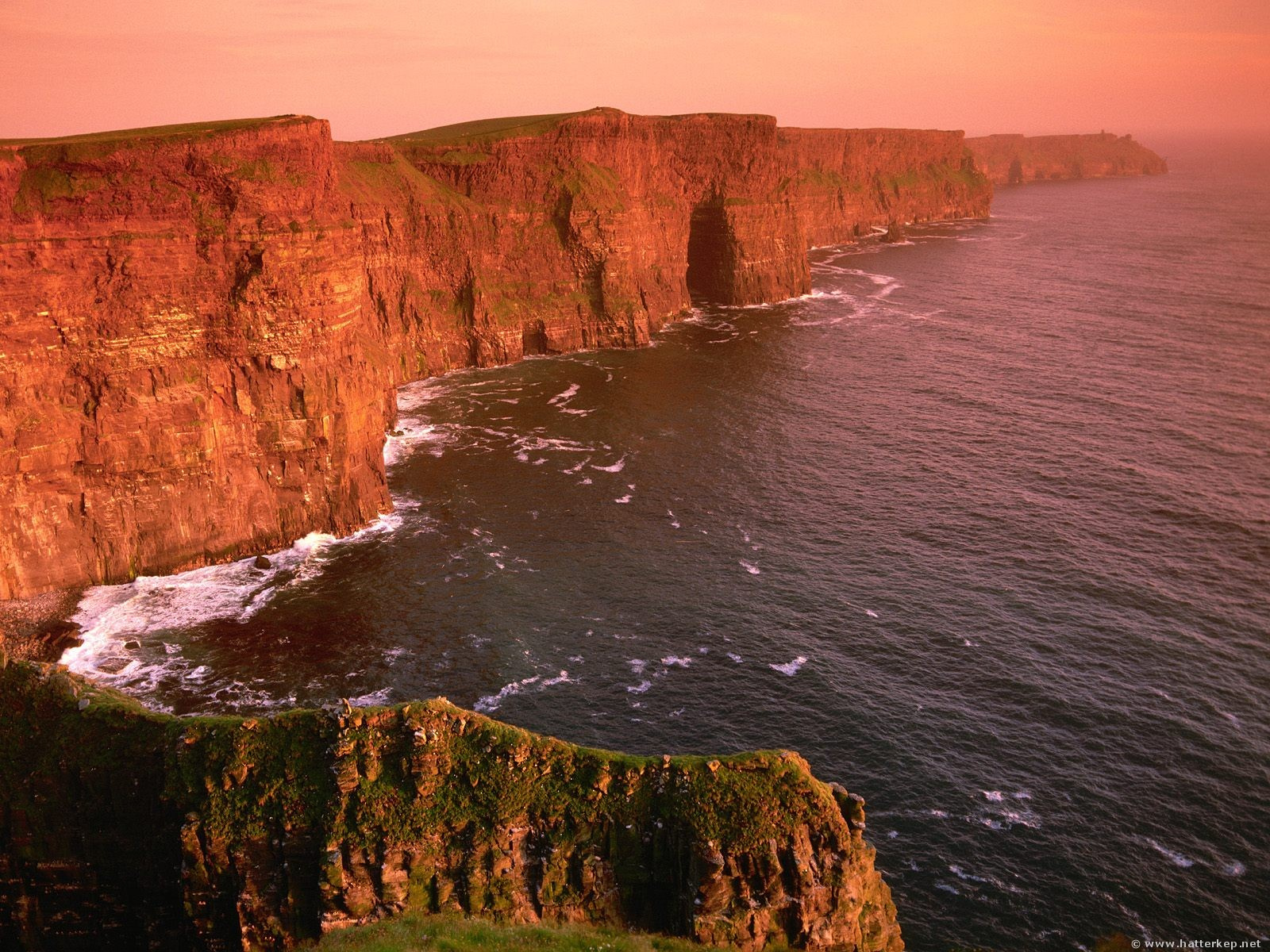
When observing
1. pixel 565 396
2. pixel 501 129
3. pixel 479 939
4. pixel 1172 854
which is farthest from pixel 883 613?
pixel 501 129

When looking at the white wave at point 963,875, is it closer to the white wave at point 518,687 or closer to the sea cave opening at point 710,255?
the white wave at point 518,687

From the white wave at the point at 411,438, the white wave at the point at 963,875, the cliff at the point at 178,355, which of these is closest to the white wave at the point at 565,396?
the white wave at the point at 411,438

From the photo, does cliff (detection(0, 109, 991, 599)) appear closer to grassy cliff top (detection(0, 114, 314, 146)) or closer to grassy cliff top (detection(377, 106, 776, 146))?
grassy cliff top (detection(0, 114, 314, 146))

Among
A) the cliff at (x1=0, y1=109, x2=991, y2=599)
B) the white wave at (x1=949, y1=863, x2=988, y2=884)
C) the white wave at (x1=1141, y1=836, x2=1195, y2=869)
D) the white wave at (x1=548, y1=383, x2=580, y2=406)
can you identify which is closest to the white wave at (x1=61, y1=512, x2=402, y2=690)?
the cliff at (x1=0, y1=109, x2=991, y2=599)

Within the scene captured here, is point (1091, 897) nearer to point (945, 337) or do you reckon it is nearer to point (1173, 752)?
point (1173, 752)

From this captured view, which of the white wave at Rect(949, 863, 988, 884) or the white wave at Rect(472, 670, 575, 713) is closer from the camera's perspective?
the white wave at Rect(949, 863, 988, 884)

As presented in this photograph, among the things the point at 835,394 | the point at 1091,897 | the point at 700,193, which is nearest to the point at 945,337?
the point at 835,394
